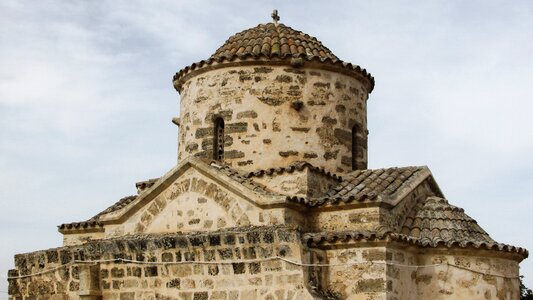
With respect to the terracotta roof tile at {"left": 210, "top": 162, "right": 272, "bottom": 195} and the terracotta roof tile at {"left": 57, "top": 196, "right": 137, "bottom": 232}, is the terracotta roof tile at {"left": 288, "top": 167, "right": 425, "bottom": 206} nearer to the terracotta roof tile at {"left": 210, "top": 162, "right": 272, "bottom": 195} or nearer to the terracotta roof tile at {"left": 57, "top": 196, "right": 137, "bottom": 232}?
the terracotta roof tile at {"left": 210, "top": 162, "right": 272, "bottom": 195}

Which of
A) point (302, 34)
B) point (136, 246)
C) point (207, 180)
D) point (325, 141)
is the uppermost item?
point (302, 34)

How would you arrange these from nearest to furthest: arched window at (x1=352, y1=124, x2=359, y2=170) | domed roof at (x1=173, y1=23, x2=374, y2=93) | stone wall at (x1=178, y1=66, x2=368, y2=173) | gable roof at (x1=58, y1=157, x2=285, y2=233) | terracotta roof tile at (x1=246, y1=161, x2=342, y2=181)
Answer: gable roof at (x1=58, y1=157, x2=285, y2=233), terracotta roof tile at (x1=246, y1=161, x2=342, y2=181), stone wall at (x1=178, y1=66, x2=368, y2=173), domed roof at (x1=173, y1=23, x2=374, y2=93), arched window at (x1=352, y1=124, x2=359, y2=170)

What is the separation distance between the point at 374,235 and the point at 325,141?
8.68 feet

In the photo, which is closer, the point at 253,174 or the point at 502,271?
the point at 502,271

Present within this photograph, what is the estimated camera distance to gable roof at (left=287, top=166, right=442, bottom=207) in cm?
1056

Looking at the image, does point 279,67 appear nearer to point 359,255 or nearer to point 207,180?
point 207,180

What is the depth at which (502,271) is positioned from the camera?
1066 cm

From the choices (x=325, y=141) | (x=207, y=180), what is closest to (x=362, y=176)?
(x=325, y=141)

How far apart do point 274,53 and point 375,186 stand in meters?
Result: 2.73

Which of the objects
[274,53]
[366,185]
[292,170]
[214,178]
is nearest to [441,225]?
[366,185]

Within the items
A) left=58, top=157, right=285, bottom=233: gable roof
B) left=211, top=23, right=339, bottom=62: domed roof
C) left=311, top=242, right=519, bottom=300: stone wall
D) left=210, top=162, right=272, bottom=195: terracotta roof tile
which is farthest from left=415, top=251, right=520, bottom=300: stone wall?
left=211, top=23, right=339, bottom=62: domed roof

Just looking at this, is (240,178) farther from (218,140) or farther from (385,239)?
(385,239)

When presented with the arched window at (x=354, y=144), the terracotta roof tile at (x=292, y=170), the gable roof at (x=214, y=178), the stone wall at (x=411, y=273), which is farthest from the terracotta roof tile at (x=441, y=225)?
the gable roof at (x=214, y=178)

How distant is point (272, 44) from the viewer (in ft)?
41.4
